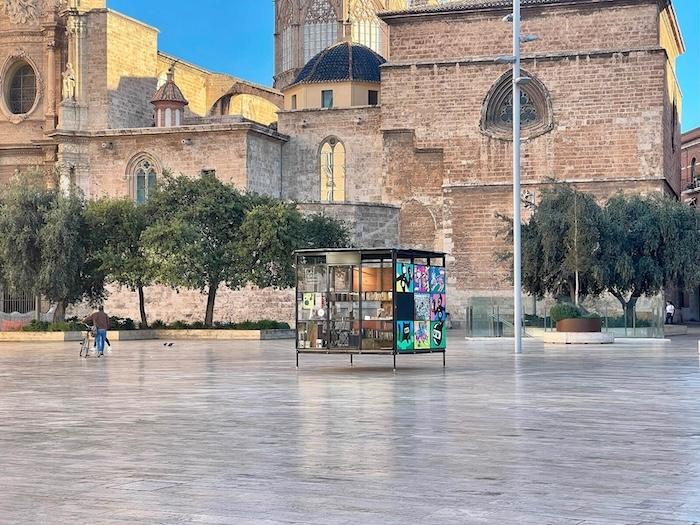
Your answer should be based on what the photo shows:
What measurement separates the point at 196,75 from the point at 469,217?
21859 millimetres

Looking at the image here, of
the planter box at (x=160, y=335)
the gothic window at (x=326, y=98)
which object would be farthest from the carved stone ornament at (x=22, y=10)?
the planter box at (x=160, y=335)

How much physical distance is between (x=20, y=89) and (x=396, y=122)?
18082mm

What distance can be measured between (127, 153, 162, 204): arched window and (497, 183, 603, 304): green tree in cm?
2040

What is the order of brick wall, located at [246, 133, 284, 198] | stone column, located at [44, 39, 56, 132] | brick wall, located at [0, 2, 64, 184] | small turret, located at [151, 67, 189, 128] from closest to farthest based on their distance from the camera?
brick wall, located at [246, 133, 284, 198]
small turret, located at [151, 67, 189, 128]
stone column, located at [44, 39, 56, 132]
brick wall, located at [0, 2, 64, 184]

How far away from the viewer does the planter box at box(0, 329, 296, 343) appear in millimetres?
36938

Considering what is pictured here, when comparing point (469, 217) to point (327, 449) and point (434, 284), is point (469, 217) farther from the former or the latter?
point (327, 449)

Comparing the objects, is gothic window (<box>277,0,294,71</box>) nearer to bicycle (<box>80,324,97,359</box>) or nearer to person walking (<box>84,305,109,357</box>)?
person walking (<box>84,305,109,357</box>)

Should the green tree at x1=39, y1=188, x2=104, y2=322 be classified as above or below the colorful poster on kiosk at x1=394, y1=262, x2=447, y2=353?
above

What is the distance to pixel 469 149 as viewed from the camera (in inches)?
1937

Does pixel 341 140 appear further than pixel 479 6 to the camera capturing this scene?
Yes

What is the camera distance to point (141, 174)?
52469 mm

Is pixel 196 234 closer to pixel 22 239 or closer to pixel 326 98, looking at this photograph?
pixel 22 239

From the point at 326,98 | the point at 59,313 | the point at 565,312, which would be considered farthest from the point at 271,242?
the point at 326,98

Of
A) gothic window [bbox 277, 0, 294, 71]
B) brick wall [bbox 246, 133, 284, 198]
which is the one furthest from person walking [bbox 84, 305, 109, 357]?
gothic window [bbox 277, 0, 294, 71]
